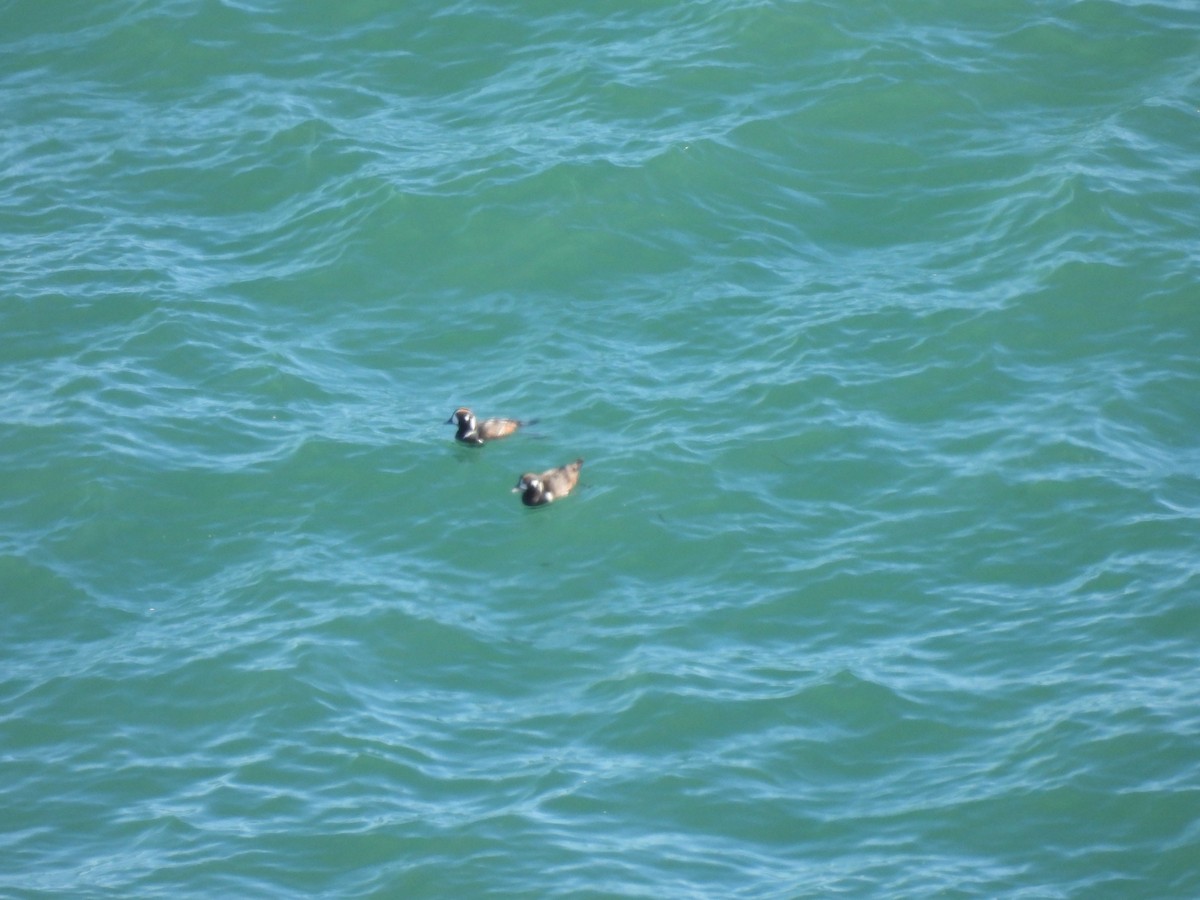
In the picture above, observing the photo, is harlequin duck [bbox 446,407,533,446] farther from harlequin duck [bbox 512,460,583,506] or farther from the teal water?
harlequin duck [bbox 512,460,583,506]

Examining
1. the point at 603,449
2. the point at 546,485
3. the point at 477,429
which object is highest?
the point at 477,429

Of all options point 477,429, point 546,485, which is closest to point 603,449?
point 546,485

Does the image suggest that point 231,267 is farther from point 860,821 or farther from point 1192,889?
point 1192,889

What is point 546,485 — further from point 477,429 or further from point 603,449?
point 477,429

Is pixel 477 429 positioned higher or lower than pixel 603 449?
higher

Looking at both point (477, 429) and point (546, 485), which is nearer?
point (546, 485)

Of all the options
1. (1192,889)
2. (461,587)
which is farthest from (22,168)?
(1192,889)
